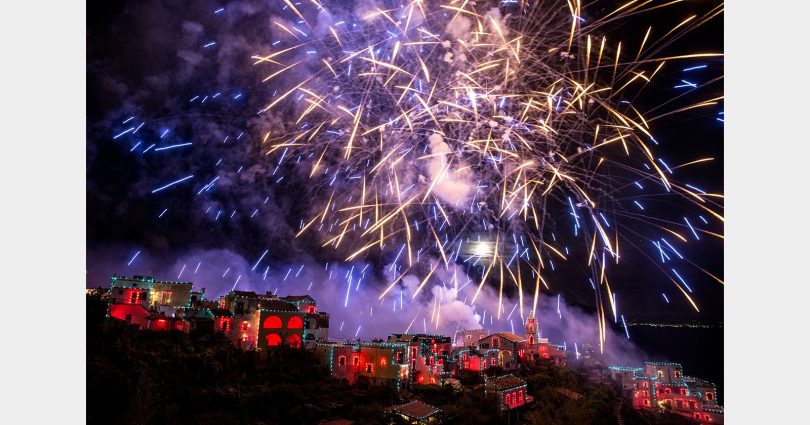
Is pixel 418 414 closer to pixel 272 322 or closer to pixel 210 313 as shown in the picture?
pixel 272 322

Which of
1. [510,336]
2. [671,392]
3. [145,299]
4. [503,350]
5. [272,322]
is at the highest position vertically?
[145,299]

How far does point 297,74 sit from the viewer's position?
381 inches

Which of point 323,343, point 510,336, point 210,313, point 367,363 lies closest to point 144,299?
point 210,313

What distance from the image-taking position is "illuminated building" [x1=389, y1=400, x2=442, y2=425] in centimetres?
898

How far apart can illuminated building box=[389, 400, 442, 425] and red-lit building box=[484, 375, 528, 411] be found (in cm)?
334

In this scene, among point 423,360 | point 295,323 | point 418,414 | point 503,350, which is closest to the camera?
point 418,414

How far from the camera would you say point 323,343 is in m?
14.6

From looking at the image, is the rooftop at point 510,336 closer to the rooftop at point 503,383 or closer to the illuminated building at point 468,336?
the illuminated building at point 468,336

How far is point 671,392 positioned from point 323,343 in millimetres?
14026

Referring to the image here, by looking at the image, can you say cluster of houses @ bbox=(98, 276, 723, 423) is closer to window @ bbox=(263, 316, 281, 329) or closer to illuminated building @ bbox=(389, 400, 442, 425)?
window @ bbox=(263, 316, 281, 329)

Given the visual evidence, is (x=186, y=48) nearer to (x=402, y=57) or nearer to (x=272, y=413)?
(x=402, y=57)

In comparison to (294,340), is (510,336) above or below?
below

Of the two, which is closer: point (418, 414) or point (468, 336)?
point (418, 414)

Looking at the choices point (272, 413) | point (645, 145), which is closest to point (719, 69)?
point (645, 145)
